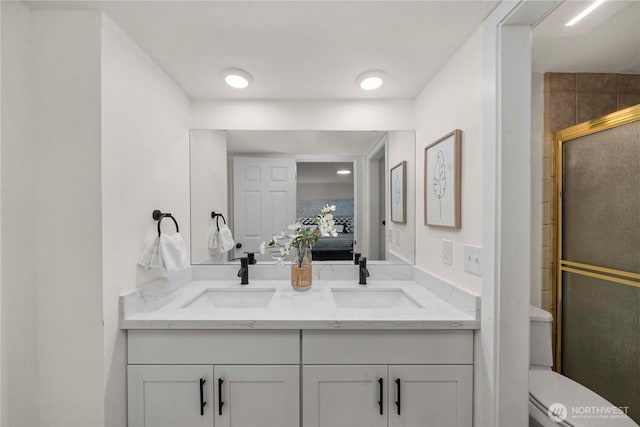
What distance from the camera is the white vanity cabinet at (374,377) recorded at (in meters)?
1.14

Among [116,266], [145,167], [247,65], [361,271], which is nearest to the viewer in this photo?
[116,266]

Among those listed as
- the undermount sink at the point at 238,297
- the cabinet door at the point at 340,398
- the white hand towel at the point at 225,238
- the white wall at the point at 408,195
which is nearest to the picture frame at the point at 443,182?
the white wall at the point at 408,195

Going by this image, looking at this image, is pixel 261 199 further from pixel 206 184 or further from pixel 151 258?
pixel 151 258

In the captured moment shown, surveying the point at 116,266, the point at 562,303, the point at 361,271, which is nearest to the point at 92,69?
the point at 116,266

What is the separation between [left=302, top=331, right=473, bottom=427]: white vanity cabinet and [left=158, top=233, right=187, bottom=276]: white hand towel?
72cm

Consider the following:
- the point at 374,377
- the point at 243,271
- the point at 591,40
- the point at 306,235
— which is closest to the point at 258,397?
the point at 374,377

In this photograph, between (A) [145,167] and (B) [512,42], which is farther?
(A) [145,167]

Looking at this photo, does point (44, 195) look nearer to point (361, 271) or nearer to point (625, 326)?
point (361, 271)

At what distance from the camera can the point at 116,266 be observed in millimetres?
1109

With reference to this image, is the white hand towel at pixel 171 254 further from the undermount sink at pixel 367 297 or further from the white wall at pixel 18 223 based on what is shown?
the undermount sink at pixel 367 297

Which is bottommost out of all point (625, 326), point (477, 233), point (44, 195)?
point (625, 326)

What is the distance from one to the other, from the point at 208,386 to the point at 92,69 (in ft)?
4.46

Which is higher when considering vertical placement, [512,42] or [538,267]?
[512,42]

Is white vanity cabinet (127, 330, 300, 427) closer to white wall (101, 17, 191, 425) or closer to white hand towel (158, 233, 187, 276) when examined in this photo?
white wall (101, 17, 191, 425)
